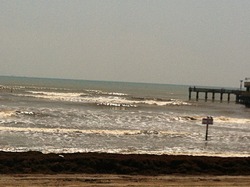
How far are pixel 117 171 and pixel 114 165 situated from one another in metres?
0.28

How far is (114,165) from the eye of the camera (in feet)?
41.9

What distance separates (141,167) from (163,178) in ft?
3.98

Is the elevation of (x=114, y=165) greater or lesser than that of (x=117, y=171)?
greater

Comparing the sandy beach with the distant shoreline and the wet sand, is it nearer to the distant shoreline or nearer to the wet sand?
the wet sand

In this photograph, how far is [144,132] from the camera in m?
27.7

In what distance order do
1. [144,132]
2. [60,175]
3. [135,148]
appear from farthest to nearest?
[144,132] → [135,148] → [60,175]

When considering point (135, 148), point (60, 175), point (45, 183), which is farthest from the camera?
point (135, 148)

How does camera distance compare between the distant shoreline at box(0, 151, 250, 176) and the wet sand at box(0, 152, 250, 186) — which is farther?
the distant shoreline at box(0, 151, 250, 176)

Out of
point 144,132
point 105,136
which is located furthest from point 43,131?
point 144,132

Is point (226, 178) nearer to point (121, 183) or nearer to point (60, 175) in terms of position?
point (121, 183)

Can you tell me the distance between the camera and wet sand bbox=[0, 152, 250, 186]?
1102 centimetres

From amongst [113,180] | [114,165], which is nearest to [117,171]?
[114,165]

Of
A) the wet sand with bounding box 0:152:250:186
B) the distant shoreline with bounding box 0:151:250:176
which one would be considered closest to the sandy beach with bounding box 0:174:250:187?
the wet sand with bounding box 0:152:250:186

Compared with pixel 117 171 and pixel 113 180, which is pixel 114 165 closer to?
pixel 117 171
